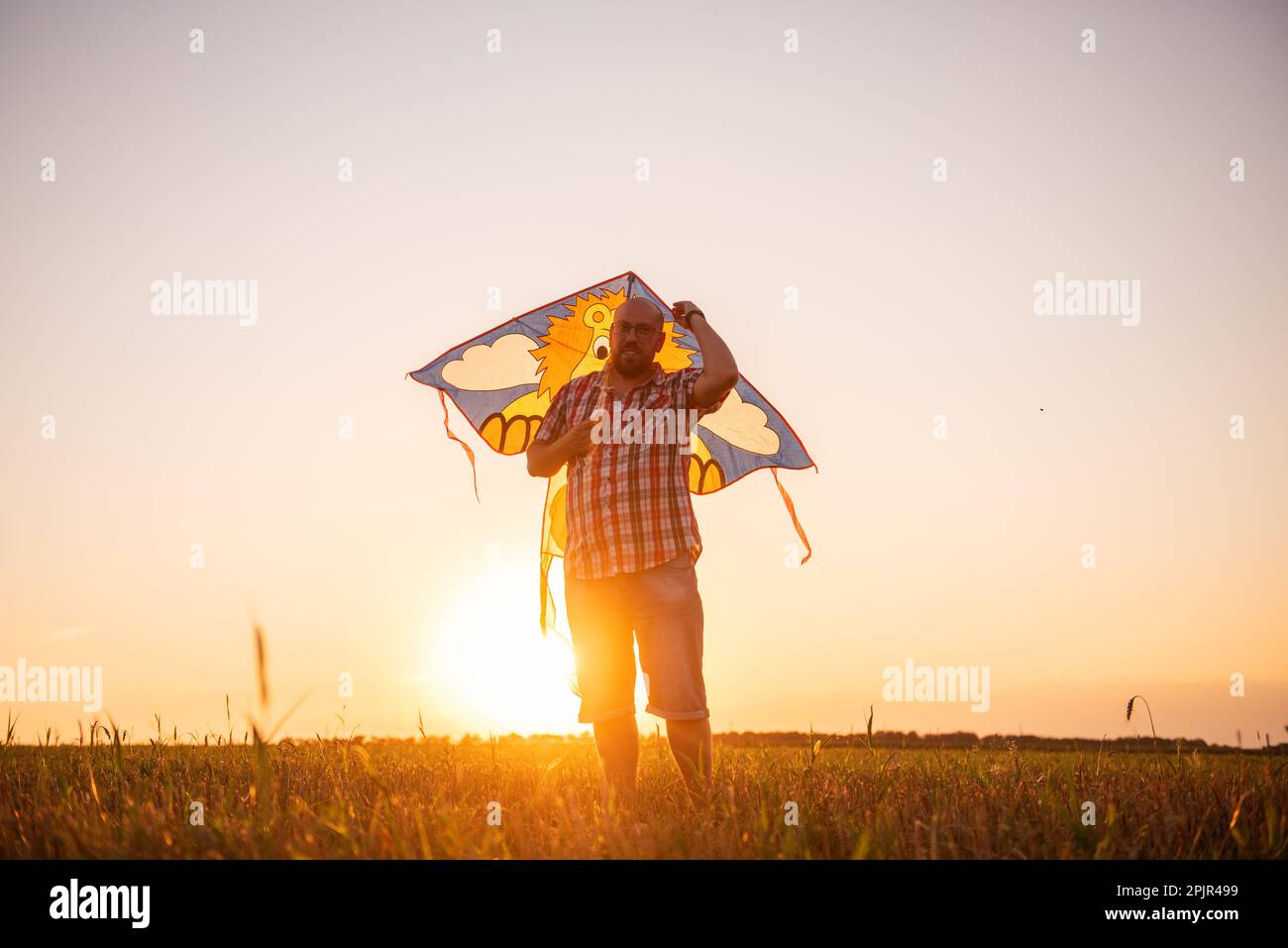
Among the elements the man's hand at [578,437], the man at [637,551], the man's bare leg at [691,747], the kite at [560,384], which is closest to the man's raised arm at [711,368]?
the man at [637,551]

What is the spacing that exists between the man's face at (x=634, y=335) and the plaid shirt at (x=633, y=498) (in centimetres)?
16

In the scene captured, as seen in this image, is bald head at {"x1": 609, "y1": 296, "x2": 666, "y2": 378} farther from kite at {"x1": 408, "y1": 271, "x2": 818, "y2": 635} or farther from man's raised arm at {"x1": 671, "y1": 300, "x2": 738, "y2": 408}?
kite at {"x1": 408, "y1": 271, "x2": 818, "y2": 635}

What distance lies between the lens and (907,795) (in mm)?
4059

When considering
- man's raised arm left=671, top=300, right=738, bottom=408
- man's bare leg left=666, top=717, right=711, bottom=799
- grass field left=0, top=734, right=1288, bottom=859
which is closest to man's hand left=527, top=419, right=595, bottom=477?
man's raised arm left=671, top=300, right=738, bottom=408

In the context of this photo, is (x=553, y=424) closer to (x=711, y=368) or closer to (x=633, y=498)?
(x=633, y=498)

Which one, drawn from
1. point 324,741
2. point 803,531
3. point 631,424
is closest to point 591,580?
point 631,424

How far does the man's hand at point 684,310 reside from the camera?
4570 millimetres

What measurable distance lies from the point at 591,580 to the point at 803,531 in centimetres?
174

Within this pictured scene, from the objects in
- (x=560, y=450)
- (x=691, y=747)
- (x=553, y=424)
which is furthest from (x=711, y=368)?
(x=691, y=747)

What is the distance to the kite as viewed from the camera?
18.7 ft

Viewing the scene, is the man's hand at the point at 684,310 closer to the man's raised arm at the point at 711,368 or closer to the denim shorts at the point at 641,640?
the man's raised arm at the point at 711,368

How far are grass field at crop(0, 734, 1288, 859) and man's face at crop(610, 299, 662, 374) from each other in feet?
7.04

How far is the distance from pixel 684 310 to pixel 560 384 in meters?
1.49
